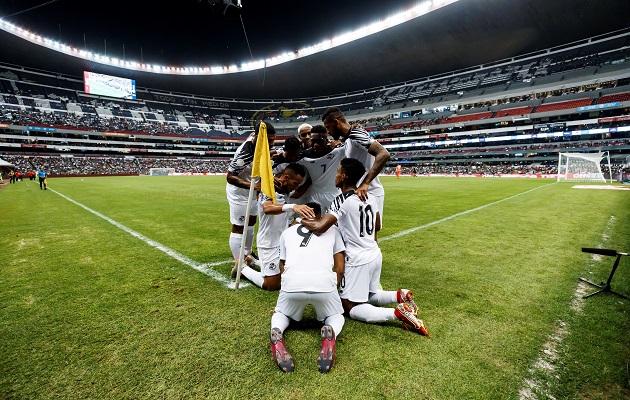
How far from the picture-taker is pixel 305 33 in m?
42.7

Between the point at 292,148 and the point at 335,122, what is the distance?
2.26 ft

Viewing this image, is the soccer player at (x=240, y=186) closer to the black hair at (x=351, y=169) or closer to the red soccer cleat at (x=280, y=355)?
the black hair at (x=351, y=169)

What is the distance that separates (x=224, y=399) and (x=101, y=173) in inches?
2472

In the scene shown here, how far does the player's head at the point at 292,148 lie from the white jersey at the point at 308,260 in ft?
4.88

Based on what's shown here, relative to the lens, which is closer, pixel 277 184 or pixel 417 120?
pixel 277 184

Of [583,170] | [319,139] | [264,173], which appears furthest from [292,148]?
[583,170]

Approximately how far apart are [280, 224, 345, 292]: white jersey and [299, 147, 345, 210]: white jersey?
1470 millimetres

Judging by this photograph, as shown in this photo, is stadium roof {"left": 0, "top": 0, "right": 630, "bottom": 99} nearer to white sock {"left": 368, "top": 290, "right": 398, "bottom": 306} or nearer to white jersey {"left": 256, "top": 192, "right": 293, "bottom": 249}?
white jersey {"left": 256, "top": 192, "right": 293, "bottom": 249}

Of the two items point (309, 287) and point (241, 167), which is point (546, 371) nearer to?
point (309, 287)

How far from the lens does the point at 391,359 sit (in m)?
2.31

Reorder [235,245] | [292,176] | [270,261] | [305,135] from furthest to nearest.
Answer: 1. [305,135]
2. [235,245]
3. [270,261]
4. [292,176]

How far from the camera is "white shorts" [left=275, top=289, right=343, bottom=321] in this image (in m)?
2.47

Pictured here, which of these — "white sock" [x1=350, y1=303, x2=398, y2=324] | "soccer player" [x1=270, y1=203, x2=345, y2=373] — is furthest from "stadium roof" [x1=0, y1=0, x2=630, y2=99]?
"white sock" [x1=350, y1=303, x2=398, y2=324]

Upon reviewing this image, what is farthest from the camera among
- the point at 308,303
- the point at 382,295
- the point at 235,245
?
the point at 235,245
